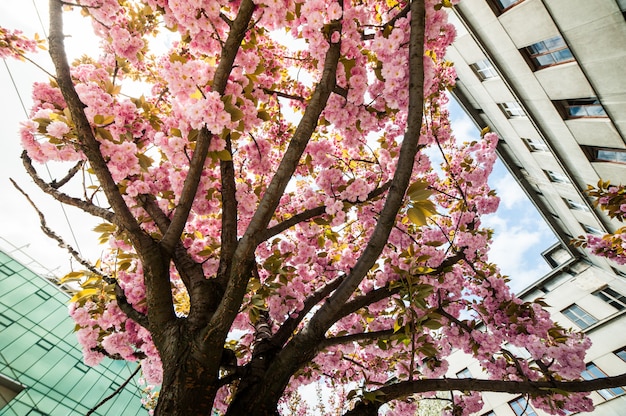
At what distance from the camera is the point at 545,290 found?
2155 cm

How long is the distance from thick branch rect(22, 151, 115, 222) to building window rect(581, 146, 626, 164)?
14822 mm

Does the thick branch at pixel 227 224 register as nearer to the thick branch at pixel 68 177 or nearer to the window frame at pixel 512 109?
the thick branch at pixel 68 177

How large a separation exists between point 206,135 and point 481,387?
377 centimetres

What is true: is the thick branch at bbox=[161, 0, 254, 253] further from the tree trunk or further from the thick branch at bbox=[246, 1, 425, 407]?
the thick branch at bbox=[246, 1, 425, 407]

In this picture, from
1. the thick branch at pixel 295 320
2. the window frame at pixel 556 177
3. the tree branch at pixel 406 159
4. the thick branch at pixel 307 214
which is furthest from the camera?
the window frame at pixel 556 177

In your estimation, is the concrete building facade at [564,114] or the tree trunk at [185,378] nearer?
the tree trunk at [185,378]

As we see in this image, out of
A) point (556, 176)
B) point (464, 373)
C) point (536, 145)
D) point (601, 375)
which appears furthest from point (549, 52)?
point (464, 373)

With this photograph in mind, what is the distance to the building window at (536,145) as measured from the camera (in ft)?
43.4

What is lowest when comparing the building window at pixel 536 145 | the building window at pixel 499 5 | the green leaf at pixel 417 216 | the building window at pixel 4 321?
the green leaf at pixel 417 216

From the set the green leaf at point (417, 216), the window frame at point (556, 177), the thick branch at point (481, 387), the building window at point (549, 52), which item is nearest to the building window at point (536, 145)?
the window frame at point (556, 177)

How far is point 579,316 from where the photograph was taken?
18.3m

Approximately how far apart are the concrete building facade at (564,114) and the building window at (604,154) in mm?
41

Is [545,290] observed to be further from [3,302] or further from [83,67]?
[3,302]

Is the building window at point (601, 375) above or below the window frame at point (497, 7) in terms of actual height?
below
